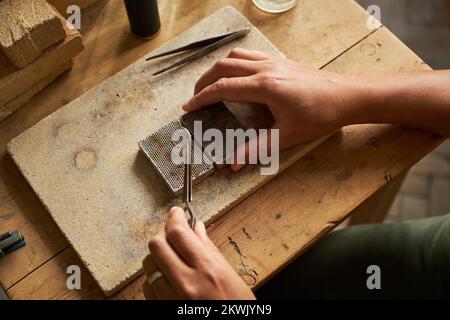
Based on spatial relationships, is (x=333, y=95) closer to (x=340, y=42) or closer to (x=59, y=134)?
(x=340, y=42)

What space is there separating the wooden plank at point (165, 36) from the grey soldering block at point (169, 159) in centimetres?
19

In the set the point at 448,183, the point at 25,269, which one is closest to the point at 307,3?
the point at 25,269

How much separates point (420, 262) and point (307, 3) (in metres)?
0.51

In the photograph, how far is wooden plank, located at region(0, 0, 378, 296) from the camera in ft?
2.96

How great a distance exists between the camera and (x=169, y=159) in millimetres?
796

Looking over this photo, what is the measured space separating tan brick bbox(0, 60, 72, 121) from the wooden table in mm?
11

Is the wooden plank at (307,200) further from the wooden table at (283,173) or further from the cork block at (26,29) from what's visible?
the cork block at (26,29)

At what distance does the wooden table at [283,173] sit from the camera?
77cm

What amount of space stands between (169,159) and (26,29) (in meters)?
0.30
